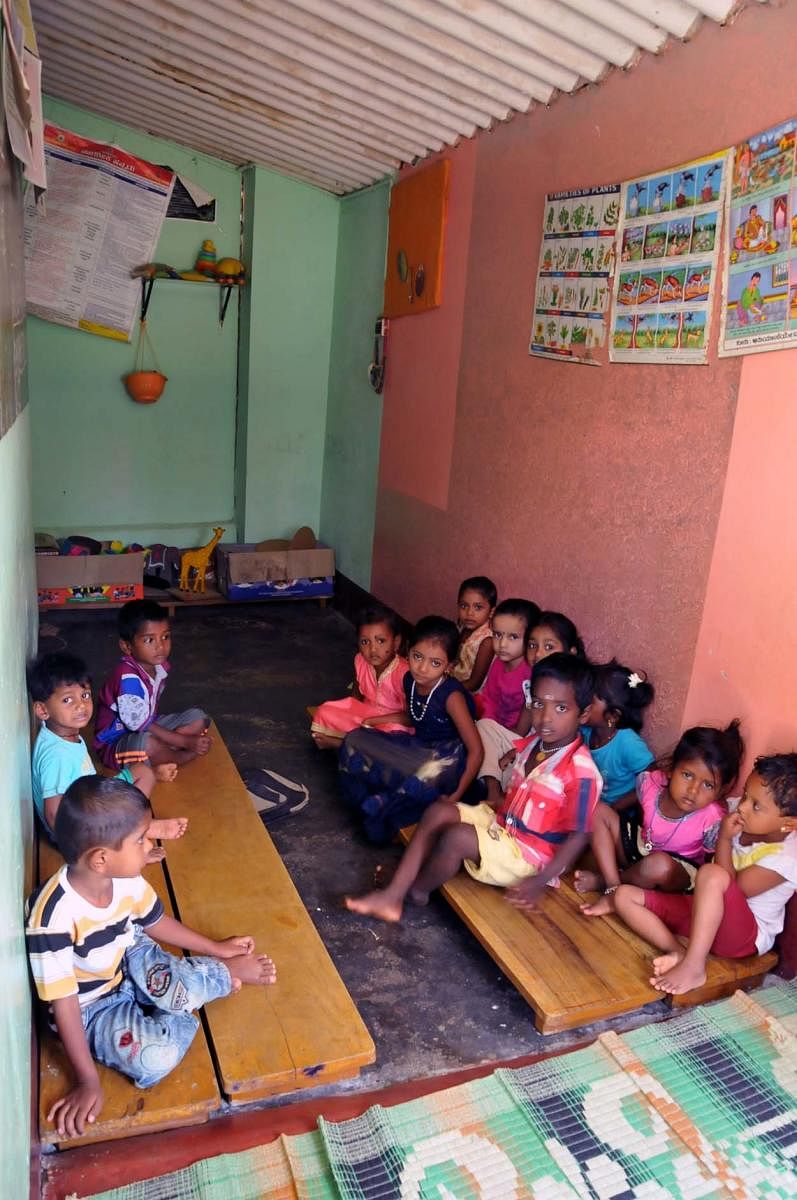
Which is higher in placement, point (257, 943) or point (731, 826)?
point (731, 826)

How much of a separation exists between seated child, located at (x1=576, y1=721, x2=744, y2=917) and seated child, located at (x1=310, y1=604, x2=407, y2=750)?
40.2 inches

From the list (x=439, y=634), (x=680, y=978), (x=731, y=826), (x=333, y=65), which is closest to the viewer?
(x=680, y=978)

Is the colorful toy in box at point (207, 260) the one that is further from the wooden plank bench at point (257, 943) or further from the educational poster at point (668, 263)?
the wooden plank bench at point (257, 943)

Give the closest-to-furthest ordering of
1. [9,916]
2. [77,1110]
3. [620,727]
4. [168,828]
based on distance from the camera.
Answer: [9,916] → [77,1110] → [168,828] → [620,727]

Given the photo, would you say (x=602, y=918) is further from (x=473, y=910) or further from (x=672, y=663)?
(x=672, y=663)

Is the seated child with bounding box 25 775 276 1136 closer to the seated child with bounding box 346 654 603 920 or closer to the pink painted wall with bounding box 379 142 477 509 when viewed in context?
the seated child with bounding box 346 654 603 920

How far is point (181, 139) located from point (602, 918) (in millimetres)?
5122

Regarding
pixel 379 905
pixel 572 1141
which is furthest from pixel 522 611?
pixel 572 1141

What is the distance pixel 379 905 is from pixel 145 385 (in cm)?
414

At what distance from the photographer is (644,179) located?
299 cm

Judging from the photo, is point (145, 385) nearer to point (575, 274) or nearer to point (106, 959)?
point (575, 274)

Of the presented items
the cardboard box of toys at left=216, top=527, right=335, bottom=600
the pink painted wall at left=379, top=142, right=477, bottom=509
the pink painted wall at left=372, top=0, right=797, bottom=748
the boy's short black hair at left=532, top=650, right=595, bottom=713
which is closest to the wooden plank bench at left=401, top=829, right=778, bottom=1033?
the boy's short black hair at left=532, top=650, right=595, bottom=713

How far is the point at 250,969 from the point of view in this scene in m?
2.15

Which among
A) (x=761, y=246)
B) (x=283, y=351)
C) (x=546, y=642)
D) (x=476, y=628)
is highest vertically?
(x=761, y=246)
